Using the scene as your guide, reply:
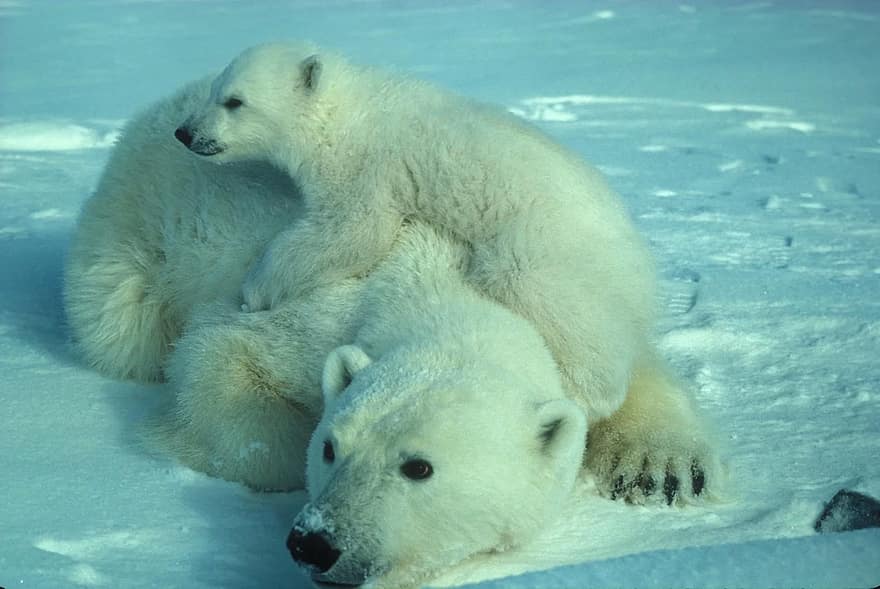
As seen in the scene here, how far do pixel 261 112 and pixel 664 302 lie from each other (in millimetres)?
1557

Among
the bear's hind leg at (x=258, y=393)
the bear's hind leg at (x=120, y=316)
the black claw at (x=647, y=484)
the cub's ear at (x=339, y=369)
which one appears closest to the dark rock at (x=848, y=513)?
the black claw at (x=647, y=484)

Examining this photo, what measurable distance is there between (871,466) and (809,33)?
1187cm

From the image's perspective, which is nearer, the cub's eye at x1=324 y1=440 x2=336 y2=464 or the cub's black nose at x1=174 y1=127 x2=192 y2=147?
the cub's eye at x1=324 y1=440 x2=336 y2=464

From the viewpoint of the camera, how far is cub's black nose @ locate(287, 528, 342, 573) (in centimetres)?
207

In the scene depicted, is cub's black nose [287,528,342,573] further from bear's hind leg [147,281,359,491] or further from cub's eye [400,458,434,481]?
bear's hind leg [147,281,359,491]

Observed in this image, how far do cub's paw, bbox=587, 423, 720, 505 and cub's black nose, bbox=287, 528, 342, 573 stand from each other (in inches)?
39.4

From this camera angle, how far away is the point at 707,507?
2.78 metres

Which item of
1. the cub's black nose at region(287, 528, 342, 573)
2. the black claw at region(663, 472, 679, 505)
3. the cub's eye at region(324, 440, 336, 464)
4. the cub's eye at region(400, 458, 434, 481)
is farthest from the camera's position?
the black claw at region(663, 472, 679, 505)

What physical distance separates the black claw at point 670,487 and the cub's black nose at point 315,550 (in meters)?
1.06

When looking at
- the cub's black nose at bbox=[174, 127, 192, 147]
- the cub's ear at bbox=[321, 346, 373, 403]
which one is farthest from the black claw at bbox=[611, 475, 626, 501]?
the cub's black nose at bbox=[174, 127, 192, 147]

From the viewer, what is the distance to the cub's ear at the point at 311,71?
3.72 meters

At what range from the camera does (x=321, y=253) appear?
317 cm

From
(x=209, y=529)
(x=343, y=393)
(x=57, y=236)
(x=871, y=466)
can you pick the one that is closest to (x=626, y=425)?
(x=871, y=466)

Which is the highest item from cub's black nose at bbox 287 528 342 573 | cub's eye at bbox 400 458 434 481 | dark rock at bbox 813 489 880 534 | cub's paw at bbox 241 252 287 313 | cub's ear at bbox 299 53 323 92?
cub's ear at bbox 299 53 323 92
